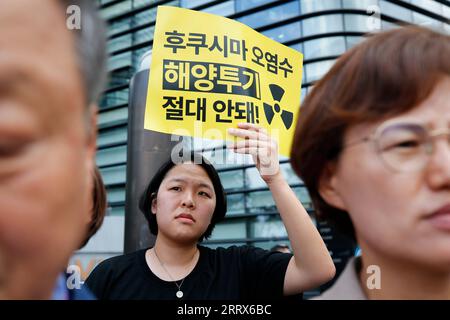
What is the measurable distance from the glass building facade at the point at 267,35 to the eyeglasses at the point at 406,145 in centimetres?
585

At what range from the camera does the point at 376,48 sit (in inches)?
32.0

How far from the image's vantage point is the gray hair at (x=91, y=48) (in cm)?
62

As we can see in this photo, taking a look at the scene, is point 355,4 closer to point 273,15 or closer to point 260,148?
point 273,15

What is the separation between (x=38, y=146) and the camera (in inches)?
21.2

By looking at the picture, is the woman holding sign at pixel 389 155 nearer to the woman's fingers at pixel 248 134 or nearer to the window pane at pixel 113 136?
the woman's fingers at pixel 248 134

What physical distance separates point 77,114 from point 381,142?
56 centimetres

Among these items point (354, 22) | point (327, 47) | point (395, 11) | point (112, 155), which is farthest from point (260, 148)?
point (112, 155)

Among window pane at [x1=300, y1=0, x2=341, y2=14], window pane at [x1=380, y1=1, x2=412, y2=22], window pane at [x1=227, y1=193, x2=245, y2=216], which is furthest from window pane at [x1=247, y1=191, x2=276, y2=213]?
window pane at [x1=380, y1=1, x2=412, y2=22]

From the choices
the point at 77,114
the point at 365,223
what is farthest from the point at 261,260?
the point at 77,114

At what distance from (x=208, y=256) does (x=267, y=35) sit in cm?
758

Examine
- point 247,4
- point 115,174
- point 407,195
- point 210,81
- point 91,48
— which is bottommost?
point 407,195

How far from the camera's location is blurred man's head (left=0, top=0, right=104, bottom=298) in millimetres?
525

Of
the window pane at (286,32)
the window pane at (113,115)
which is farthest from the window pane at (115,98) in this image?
the window pane at (286,32)

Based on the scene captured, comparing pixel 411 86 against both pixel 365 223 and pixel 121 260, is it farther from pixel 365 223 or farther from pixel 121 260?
pixel 121 260
